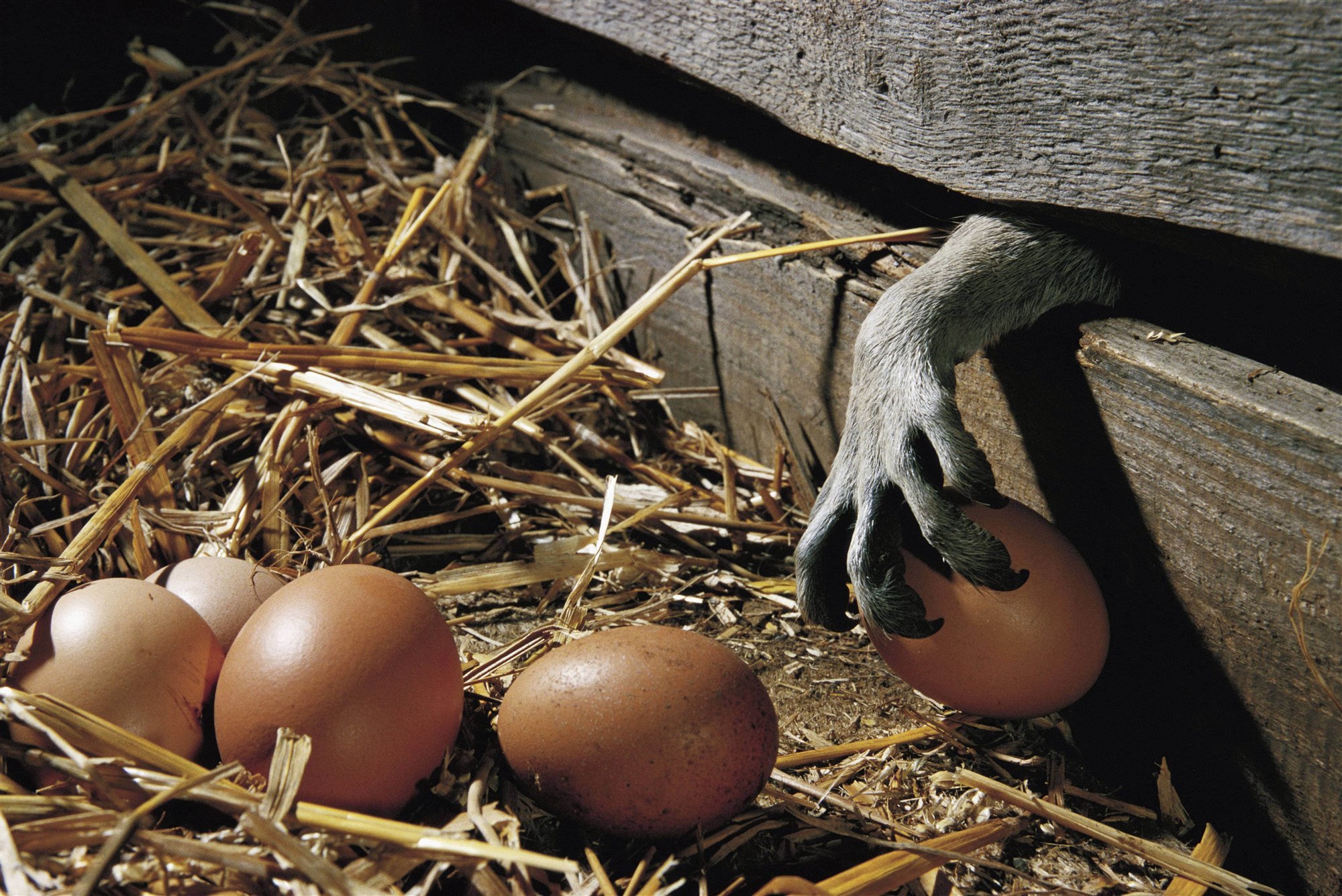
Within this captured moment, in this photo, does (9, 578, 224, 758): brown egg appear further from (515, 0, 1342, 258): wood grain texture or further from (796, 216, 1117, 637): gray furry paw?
(515, 0, 1342, 258): wood grain texture

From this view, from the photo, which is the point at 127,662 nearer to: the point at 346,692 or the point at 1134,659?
the point at 346,692

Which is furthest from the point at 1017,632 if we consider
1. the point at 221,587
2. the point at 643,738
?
the point at 221,587

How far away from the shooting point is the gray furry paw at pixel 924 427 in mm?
1395

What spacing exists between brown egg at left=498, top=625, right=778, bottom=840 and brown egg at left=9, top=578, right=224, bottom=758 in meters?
0.43

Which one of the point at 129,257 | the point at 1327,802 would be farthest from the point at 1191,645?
the point at 129,257

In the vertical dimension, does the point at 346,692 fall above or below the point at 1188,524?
below

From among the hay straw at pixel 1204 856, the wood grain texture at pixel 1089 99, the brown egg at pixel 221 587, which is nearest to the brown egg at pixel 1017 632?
the hay straw at pixel 1204 856

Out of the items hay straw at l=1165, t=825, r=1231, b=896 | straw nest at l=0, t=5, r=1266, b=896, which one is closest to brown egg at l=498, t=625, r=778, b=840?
straw nest at l=0, t=5, r=1266, b=896

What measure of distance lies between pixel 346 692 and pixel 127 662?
1.02 ft

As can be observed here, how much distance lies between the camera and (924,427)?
1443mm

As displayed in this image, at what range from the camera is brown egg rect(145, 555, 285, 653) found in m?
1.49

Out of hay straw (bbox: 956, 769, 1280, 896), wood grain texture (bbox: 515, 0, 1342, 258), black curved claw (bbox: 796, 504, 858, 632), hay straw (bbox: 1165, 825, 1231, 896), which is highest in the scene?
wood grain texture (bbox: 515, 0, 1342, 258)

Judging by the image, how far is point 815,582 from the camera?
1.58 metres

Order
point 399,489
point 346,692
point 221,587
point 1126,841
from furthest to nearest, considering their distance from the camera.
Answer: point 399,489 → point 221,587 → point 1126,841 → point 346,692
